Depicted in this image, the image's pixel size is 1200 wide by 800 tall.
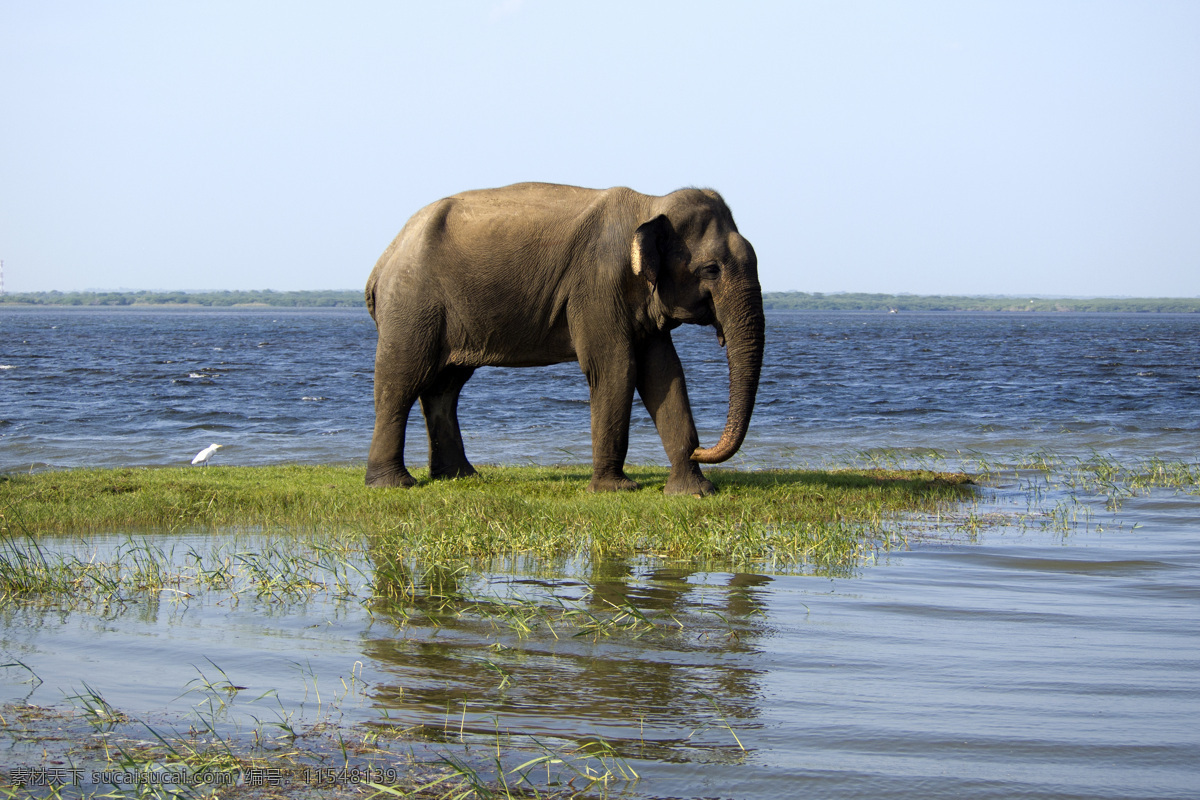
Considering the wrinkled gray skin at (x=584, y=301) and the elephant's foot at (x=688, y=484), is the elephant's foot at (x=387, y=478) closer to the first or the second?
the wrinkled gray skin at (x=584, y=301)

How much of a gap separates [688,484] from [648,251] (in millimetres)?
2312

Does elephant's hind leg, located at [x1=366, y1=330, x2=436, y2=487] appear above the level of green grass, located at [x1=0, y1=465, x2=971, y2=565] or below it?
above

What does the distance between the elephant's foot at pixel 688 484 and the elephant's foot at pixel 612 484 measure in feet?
1.42

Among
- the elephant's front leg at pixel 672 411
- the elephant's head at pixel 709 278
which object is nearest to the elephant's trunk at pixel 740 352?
the elephant's head at pixel 709 278

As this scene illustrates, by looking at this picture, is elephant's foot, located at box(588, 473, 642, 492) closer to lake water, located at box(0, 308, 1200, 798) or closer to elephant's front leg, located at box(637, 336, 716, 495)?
elephant's front leg, located at box(637, 336, 716, 495)

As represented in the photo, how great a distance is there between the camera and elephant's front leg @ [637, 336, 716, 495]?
37.4 ft

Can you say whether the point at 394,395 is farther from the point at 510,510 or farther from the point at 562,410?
the point at 562,410

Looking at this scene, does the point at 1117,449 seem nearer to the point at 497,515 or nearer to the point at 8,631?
the point at 497,515

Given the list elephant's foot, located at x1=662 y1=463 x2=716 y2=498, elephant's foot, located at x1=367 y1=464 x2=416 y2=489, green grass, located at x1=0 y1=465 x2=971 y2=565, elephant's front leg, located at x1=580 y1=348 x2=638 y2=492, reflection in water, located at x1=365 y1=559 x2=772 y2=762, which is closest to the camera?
reflection in water, located at x1=365 y1=559 x2=772 y2=762

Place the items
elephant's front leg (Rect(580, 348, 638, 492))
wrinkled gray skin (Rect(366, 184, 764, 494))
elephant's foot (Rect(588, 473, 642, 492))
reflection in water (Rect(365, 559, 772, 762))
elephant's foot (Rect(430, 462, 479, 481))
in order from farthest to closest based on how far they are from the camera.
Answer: elephant's foot (Rect(430, 462, 479, 481)) < elephant's foot (Rect(588, 473, 642, 492)) < elephant's front leg (Rect(580, 348, 638, 492)) < wrinkled gray skin (Rect(366, 184, 764, 494)) < reflection in water (Rect(365, 559, 772, 762))

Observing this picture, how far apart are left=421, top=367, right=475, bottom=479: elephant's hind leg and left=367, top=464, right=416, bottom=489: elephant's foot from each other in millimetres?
777

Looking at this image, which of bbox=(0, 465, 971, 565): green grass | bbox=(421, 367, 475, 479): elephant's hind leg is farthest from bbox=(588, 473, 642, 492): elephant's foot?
bbox=(421, 367, 475, 479): elephant's hind leg

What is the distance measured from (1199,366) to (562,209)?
45644 millimetres

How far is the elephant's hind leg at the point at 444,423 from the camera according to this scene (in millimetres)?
12953
